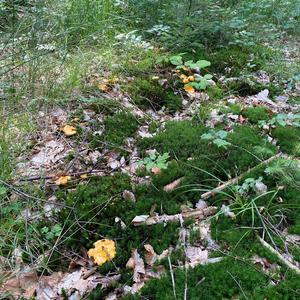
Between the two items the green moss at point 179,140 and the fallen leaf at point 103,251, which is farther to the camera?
the green moss at point 179,140

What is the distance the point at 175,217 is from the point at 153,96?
70.7 inches

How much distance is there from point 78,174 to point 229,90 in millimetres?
2031

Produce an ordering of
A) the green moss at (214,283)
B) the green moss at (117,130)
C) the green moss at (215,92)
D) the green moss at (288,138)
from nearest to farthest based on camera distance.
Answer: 1. the green moss at (214,283)
2. the green moss at (288,138)
3. the green moss at (117,130)
4. the green moss at (215,92)

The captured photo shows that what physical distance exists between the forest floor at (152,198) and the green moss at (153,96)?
12mm

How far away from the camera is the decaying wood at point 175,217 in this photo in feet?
8.18

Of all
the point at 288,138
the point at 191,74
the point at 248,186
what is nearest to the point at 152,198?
the point at 248,186

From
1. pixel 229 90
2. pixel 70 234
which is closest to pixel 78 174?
pixel 70 234

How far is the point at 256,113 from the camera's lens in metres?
3.63

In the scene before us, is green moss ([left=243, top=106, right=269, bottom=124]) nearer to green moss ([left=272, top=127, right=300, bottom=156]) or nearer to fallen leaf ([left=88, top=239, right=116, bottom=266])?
green moss ([left=272, top=127, right=300, bottom=156])

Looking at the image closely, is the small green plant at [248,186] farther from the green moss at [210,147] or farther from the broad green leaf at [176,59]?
the broad green leaf at [176,59]

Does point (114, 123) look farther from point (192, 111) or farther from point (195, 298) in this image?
point (195, 298)

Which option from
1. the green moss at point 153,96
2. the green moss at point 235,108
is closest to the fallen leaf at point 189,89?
the green moss at point 153,96

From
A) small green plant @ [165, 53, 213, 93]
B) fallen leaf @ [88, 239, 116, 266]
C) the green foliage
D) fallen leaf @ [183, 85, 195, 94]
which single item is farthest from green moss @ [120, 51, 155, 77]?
fallen leaf @ [88, 239, 116, 266]

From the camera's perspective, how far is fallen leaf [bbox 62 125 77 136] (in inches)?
134
